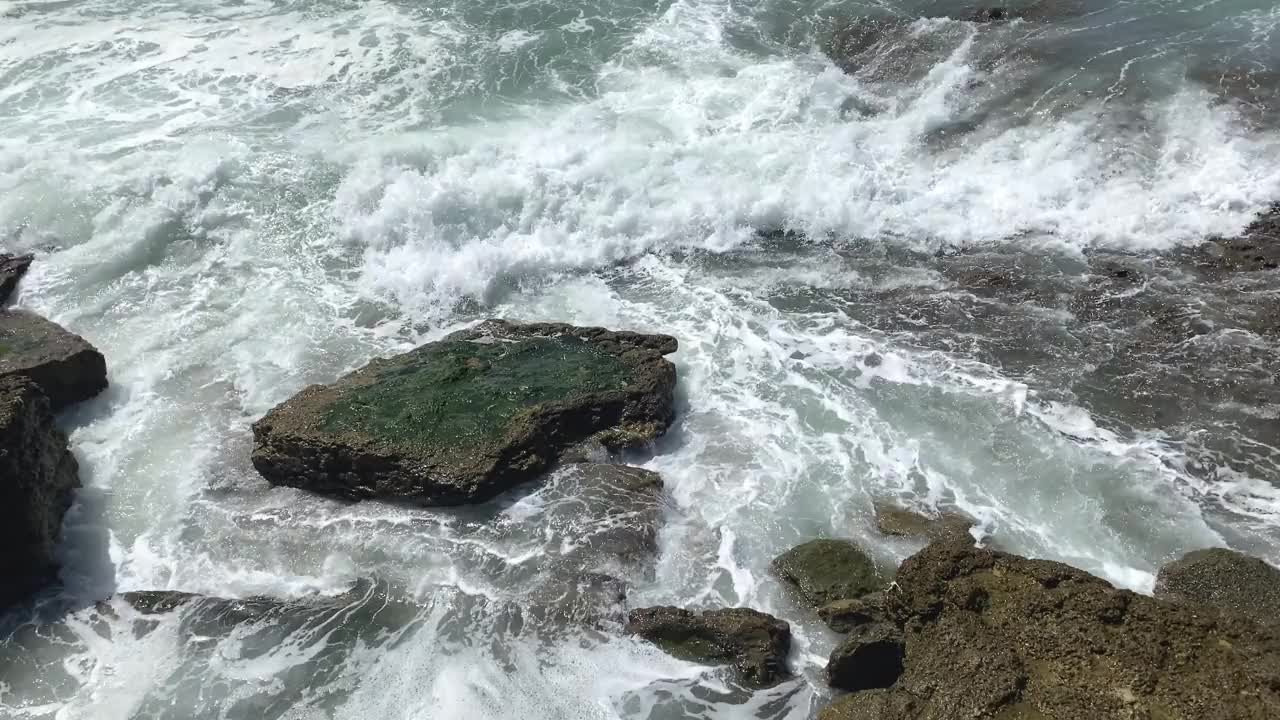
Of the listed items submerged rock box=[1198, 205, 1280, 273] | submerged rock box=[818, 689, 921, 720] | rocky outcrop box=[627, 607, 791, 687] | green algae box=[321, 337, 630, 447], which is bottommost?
rocky outcrop box=[627, 607, 791, 687]

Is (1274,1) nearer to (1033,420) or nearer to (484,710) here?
(1033,420)

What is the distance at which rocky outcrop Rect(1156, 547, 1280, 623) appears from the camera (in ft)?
25.1

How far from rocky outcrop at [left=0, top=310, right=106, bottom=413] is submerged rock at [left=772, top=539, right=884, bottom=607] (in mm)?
9134

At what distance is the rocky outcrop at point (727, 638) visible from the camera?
25.1ft

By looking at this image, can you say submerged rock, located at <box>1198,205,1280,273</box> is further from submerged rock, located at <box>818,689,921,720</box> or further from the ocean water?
submerged rock, located at <box>818,689,921,720</box>

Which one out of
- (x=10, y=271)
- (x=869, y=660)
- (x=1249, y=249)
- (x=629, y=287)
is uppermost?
(x=1249, y=249)

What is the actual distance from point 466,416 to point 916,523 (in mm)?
5231

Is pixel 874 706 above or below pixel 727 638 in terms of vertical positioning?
above

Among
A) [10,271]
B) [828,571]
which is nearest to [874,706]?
[828,571]

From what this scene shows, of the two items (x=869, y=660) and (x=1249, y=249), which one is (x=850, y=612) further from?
(x=1249, y=249)

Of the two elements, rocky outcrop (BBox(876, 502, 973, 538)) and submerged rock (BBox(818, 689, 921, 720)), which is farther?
rocky outcrop (BBox(876, 502, 973, 538))

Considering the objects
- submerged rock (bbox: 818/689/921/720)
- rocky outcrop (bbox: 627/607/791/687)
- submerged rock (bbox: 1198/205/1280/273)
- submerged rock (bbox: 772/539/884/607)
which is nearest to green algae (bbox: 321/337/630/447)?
rocky outcrop (bbox: 627/607/791/687)

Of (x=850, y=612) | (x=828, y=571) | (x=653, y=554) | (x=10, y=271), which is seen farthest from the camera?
(x=10, y=271)

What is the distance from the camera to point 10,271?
1299cm
